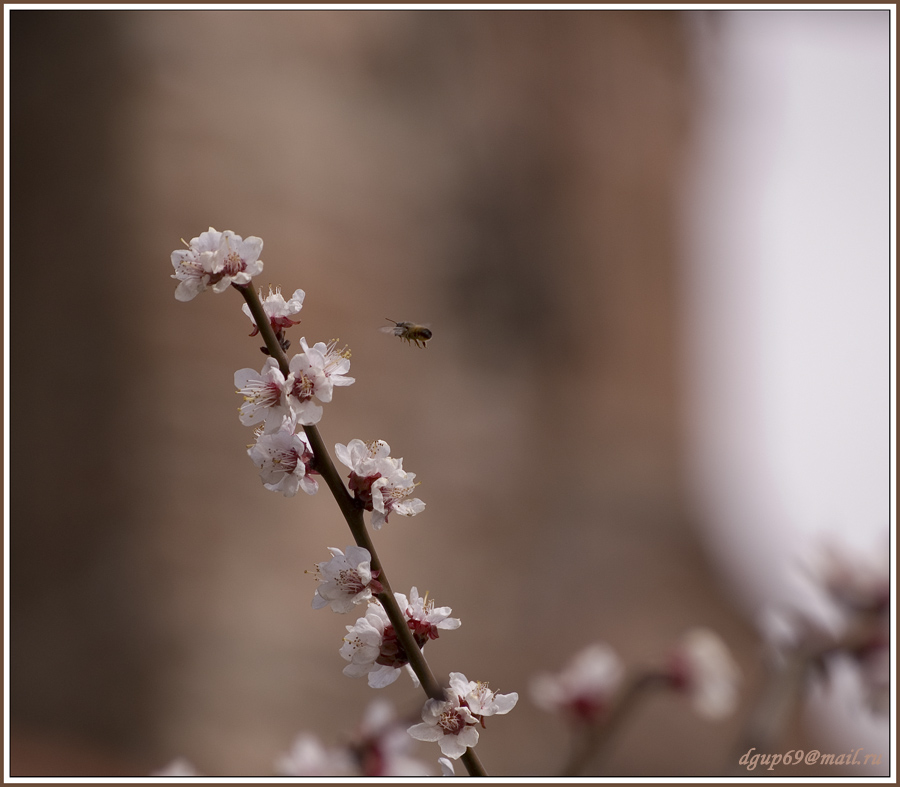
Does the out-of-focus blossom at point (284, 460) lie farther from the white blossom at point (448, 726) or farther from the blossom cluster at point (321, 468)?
the white blossom at point (448, 726)

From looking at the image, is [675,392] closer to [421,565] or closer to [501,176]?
[501,176]

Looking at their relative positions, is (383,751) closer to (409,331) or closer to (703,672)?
(409,331)

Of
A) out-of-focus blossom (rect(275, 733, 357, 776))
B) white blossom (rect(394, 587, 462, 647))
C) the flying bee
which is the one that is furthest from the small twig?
the flying bee

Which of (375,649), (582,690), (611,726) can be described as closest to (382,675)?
(375,649)

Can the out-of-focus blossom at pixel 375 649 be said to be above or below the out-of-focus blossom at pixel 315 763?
above

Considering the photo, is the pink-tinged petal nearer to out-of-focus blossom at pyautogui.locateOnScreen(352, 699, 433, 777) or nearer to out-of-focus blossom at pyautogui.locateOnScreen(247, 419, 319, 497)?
out-of-focus blossom at pyautogui.locateOnScreen(247, 419, 319, 497)

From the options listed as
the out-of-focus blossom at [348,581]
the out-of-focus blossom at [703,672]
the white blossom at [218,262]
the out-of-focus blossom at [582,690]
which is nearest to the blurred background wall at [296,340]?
the out-of-focus blossom at [582,690]
